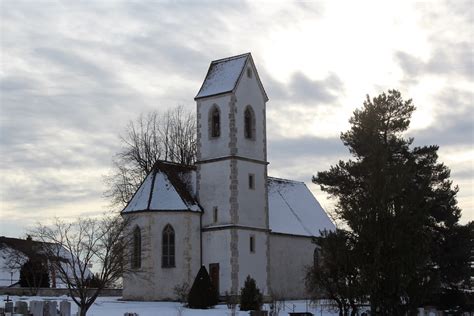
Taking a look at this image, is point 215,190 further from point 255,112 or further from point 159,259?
point 255,112

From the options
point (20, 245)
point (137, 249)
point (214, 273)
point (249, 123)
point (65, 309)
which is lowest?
point (65, 309)

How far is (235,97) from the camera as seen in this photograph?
4950cm

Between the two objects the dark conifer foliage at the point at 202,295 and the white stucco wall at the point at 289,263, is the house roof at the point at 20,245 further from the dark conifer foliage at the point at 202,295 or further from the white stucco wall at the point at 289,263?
the white stucco wall at the point at 289,263

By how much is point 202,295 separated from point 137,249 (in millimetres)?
6650

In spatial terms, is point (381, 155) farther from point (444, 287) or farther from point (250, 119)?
point (250, 119)

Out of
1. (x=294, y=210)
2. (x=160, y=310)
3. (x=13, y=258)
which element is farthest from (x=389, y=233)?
(x=13, y=258)

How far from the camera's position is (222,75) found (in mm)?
51094

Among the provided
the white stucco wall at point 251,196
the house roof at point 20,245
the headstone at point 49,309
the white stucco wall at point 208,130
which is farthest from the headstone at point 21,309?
the white stucco wall at point 208,130

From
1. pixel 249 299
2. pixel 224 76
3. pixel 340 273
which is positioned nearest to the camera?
pixel 340 273

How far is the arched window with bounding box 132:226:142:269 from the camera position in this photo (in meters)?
48.1

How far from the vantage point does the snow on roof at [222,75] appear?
1970 inches

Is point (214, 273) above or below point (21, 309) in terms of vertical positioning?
above

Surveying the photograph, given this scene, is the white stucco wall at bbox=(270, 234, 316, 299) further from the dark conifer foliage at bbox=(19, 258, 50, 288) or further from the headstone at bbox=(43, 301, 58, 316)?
the headstone at bbox=(43, 301, 58, 316)

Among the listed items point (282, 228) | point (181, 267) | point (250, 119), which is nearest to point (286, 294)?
point (282, 228)
